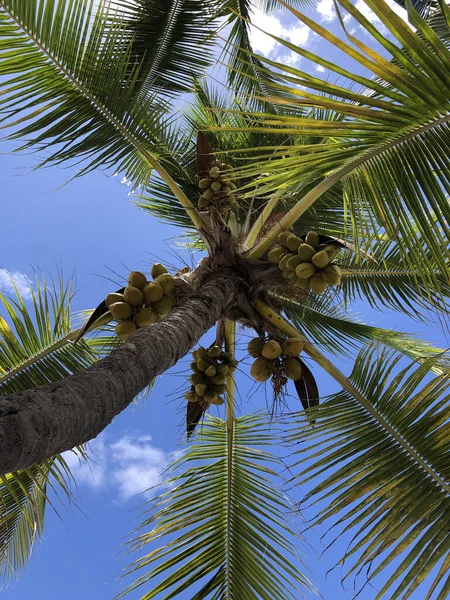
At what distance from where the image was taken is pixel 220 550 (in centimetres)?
372

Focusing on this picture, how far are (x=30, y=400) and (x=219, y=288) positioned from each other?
6.63 feet

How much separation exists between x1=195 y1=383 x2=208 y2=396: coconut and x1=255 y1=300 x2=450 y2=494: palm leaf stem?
27.9 inches

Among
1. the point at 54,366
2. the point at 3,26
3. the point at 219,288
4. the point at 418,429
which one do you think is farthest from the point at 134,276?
the point at 3,26

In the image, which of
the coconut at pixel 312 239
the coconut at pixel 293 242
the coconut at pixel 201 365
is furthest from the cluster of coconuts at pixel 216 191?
the coconut at pixel 201 365

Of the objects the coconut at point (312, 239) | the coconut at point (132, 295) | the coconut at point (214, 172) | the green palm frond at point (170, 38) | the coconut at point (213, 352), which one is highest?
the green palm frond at point (170, 38)

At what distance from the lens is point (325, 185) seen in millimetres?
3271

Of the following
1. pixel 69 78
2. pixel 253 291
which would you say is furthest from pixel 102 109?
pixel 253 291

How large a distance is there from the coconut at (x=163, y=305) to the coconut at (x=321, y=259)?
96 cm

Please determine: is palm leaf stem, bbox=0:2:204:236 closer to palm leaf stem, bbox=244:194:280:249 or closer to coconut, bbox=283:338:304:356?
palm leaf stem, bbox=244:194:280:249

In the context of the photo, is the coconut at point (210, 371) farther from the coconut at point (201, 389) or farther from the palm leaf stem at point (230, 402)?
the palm leaf stem at point (230, 402)

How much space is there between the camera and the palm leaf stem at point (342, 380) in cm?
290

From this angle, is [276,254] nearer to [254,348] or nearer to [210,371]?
[254,348]

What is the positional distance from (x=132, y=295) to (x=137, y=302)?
0.08m

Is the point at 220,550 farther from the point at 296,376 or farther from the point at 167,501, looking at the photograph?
the point at 296,376
